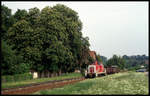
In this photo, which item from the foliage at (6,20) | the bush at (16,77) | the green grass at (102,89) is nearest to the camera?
the green grass at (102,89)

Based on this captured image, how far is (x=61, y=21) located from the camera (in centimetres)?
5281

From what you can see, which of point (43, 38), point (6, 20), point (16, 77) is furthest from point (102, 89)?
point (6, 20)

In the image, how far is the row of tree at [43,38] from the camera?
45231 mm

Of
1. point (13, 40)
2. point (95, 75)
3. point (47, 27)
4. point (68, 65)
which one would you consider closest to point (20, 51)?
point (13, 40)

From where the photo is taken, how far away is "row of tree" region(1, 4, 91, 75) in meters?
45.2

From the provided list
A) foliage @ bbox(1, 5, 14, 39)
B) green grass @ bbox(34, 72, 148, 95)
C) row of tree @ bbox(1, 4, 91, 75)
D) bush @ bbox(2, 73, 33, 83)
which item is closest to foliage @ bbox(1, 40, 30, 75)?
bush @ bbox(2, 73, 33, 83)

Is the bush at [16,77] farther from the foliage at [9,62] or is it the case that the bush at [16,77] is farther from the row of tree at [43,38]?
the row of tree at [43,38]

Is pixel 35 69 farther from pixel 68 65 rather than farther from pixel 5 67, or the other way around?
pixel 5 67

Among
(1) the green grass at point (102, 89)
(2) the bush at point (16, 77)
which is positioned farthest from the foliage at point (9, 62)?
(1) the green grass at point (102, 89)

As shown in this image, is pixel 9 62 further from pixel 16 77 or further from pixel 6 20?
pixel 6 20

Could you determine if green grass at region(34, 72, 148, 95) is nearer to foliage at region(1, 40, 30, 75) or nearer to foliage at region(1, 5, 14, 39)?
foliage at region(1, 40, 30, 75)

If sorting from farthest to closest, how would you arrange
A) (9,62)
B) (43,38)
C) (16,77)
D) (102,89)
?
(43,38), (16,77), (9,62), (102,89)

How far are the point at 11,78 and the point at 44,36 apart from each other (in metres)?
15.2

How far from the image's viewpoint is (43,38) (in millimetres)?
47312
